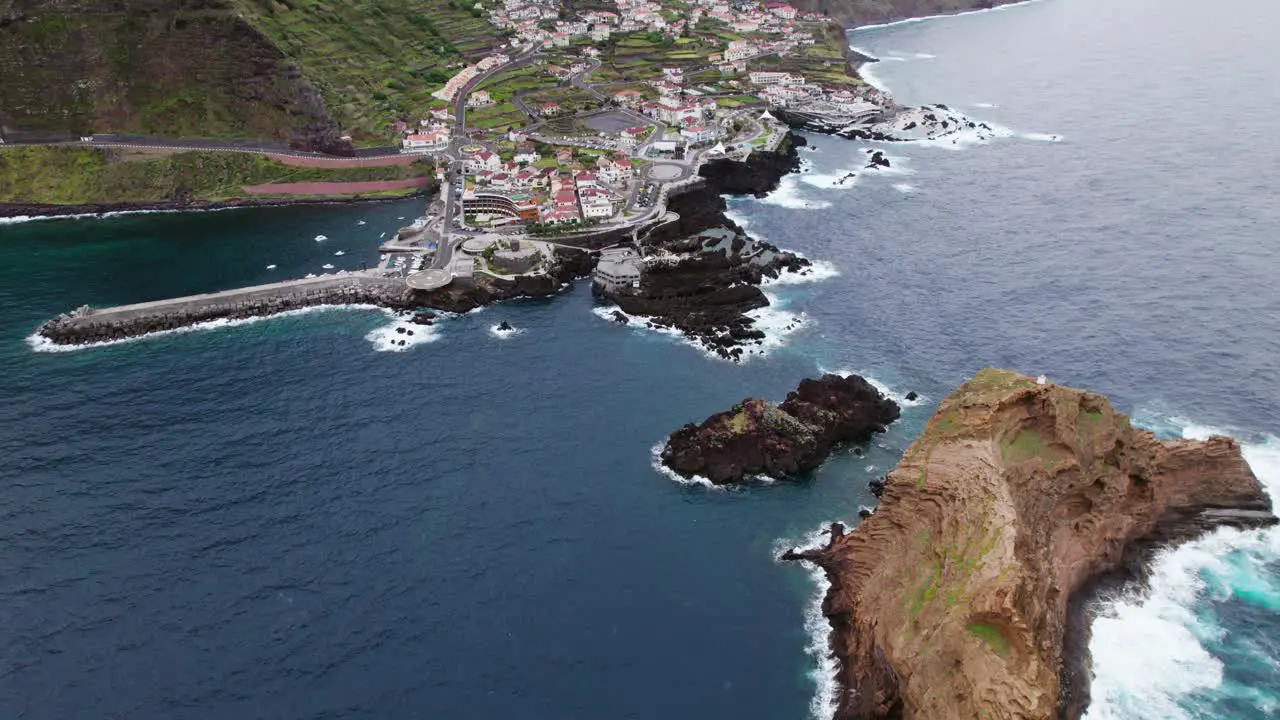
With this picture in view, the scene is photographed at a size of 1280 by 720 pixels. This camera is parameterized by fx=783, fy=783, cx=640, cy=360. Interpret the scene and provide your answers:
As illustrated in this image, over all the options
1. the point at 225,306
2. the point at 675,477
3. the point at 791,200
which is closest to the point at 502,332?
the point at 675,477

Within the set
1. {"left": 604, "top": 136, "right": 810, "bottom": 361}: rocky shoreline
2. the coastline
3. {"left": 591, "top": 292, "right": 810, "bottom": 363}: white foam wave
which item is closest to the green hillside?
the coastline

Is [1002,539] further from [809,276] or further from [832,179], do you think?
[832,179]

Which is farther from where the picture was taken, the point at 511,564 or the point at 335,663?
the point at 511,564

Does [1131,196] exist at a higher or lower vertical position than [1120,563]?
higher

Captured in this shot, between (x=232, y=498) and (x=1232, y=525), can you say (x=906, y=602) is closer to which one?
(x=1232, y=525)

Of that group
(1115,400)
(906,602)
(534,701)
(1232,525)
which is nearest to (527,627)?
(534,701)

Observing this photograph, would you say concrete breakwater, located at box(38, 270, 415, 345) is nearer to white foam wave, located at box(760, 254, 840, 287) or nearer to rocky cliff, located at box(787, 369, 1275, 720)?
white foam wave, located at box(760, 254, 840, 287)

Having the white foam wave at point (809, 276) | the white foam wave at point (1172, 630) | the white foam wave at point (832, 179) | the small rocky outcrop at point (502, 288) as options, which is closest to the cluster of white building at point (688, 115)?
the white foam wave at point (832, 179)
